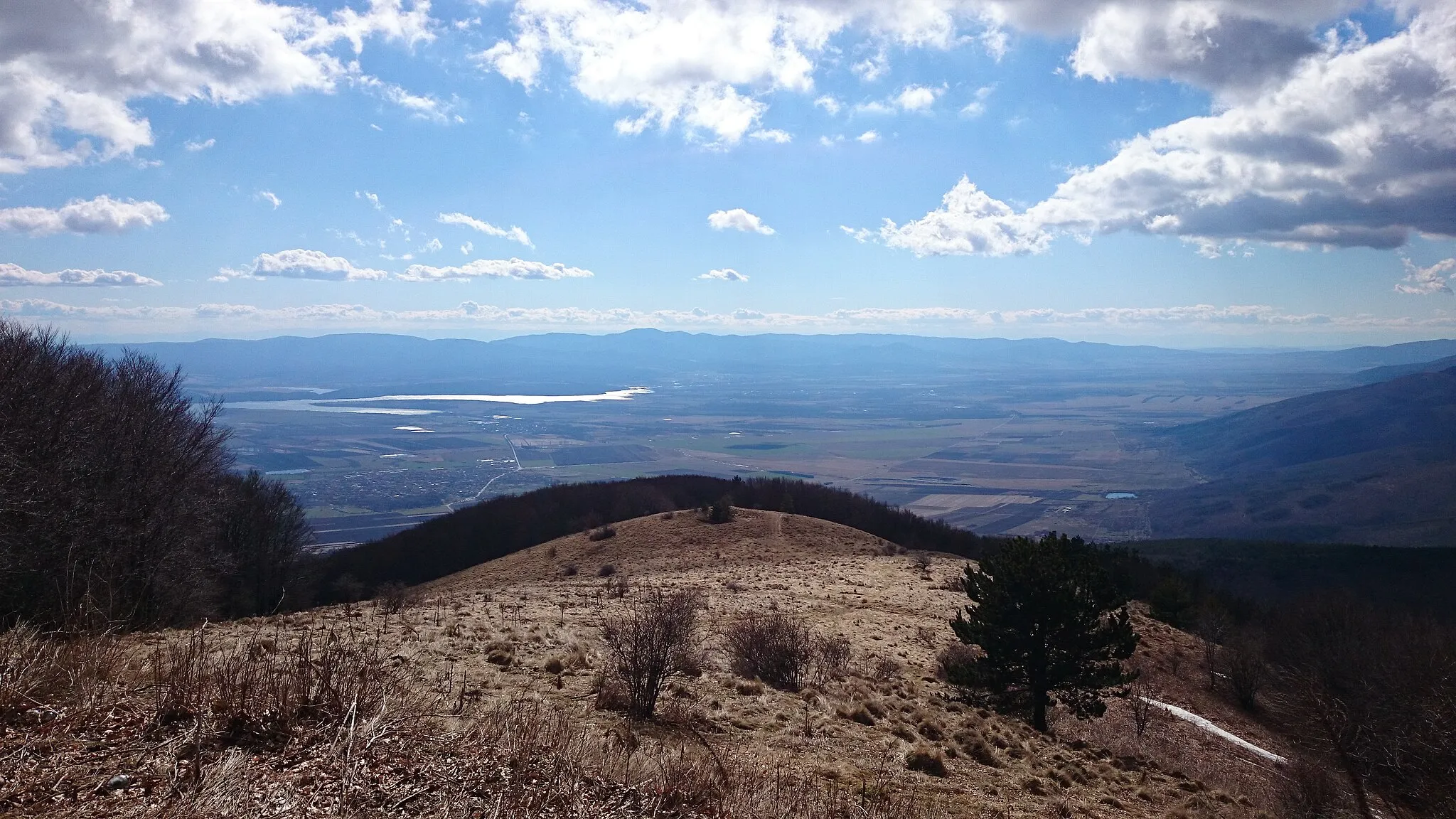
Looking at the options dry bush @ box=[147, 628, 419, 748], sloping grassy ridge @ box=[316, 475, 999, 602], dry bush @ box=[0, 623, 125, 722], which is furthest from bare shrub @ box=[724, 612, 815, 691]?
sloping grassy ridge @ box=[316, 475, 999, 602]

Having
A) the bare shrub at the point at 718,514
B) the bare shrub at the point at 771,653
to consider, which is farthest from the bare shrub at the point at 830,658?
the bare shrub at the point at 718,514

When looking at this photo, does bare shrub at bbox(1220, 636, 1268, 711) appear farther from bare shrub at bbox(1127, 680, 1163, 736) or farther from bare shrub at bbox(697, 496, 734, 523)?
bare shrub at bbox(697, 496, 734, 523)

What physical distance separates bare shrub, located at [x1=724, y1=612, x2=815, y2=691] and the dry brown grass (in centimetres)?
40

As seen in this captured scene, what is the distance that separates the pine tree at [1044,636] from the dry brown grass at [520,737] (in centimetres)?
92

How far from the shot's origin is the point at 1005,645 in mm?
15688

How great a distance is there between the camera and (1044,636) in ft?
51.2

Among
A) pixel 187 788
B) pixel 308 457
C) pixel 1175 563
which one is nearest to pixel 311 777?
pixel 187 788

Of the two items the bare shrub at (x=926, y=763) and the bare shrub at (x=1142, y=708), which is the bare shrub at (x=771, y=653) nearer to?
the bare shrub at (x=926, y=763)

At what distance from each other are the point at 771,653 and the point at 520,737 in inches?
363

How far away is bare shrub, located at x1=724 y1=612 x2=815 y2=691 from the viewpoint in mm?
13648

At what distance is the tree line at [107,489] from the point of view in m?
12.0

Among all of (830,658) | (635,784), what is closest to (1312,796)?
(830,658)

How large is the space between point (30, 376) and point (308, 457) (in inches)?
4777

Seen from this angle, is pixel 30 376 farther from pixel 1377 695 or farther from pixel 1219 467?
pixel 1219 467
